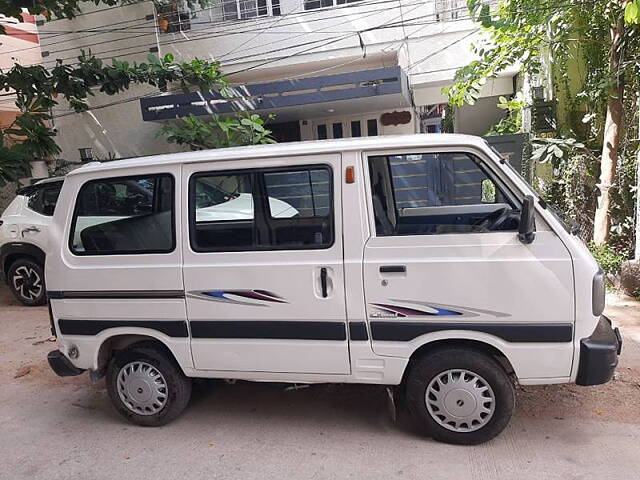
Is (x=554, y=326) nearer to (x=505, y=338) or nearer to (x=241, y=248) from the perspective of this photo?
(x=505, y=338)

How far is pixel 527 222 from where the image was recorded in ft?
8.83

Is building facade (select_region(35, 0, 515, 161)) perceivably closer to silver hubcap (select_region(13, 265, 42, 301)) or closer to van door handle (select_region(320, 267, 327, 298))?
silver hubcap (select_region(13, 265, 42, 301))

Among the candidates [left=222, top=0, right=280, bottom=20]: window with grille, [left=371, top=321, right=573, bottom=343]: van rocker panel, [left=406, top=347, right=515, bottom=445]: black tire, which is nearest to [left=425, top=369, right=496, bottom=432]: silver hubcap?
[left=406, top=347, right=515, bottom=445]: black tire

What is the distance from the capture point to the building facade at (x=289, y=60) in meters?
9.80

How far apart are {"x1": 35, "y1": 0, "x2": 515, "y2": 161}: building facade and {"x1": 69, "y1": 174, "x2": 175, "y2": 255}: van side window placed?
6526 millimetres

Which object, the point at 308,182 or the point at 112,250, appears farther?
the point at 112,250

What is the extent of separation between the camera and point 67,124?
12.8 meters

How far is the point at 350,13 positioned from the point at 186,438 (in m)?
9.87

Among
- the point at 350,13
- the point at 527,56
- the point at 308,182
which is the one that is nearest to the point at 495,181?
the point at 308,182

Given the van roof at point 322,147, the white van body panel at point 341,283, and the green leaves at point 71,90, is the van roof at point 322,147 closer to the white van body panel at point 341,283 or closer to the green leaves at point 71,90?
the white van body panel at point 341,283

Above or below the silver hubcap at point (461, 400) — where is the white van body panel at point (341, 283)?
above

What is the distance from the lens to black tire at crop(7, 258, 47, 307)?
727 cm

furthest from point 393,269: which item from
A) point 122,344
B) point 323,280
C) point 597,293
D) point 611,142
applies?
point 611,142

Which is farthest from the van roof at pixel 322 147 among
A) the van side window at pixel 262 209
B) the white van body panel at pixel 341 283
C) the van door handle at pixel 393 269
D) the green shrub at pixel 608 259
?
the green shrub at pixel 608 259
